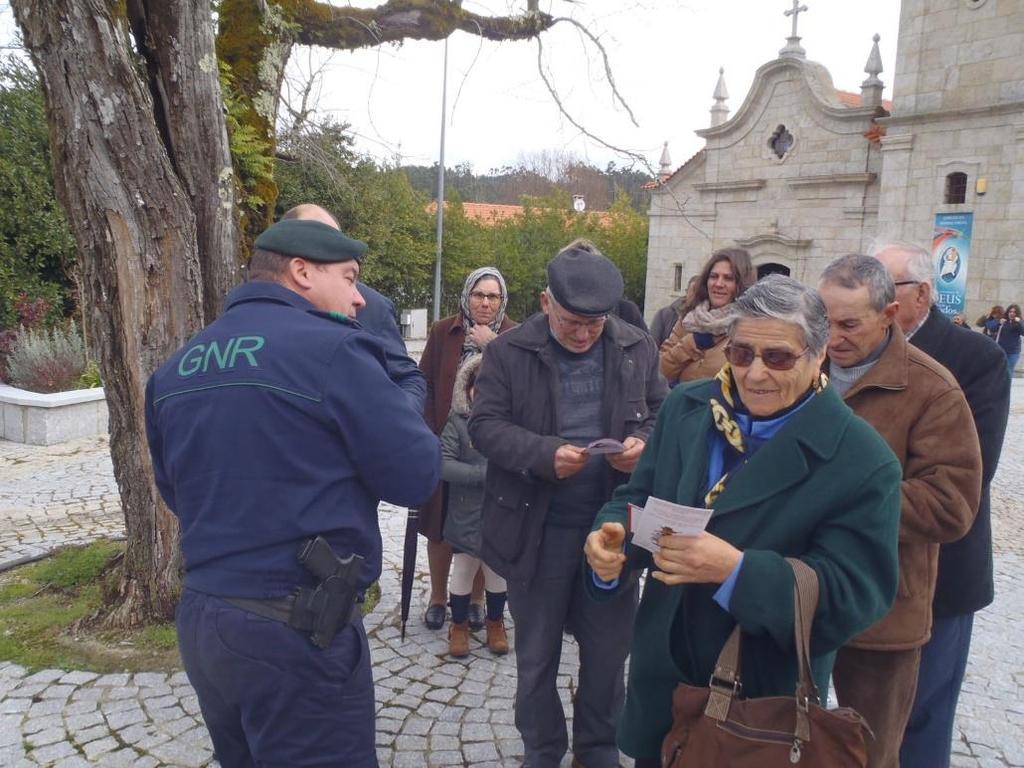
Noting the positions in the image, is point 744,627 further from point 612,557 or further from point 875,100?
point 875,100

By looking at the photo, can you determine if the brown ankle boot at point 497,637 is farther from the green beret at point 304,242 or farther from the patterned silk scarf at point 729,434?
the green beret at point 304,242

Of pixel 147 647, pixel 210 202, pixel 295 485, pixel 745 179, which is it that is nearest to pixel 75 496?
pixel 147 647

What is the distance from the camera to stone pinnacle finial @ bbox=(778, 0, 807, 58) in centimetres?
2258

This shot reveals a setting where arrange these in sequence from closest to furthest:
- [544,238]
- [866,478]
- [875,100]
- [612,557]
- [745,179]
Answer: [866,478]
[612,557]
[875,100]
[745,179]
[544,238]

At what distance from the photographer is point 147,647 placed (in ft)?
13.0

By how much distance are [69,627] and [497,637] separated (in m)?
2.33

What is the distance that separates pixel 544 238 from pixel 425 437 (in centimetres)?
2590

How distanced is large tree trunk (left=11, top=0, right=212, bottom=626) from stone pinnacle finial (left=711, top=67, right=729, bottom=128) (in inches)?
943

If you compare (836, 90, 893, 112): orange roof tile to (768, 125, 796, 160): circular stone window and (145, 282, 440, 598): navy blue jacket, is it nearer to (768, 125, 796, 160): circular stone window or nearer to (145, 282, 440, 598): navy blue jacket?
(768, 125, 796, 160): circular stone window

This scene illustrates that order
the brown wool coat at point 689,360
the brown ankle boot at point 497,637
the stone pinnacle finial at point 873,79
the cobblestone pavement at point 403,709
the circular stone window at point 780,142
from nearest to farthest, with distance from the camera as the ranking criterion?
the cobblestone pavement at point 403,709
the brown ankle boot at point 497,637
the brown wool coat at point 689,360
the stone pinnacle finial at point 873,79
the circular stone window at point 780,142

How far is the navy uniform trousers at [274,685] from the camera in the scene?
203 centimetres

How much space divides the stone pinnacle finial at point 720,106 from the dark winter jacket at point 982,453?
→ 2445 cm

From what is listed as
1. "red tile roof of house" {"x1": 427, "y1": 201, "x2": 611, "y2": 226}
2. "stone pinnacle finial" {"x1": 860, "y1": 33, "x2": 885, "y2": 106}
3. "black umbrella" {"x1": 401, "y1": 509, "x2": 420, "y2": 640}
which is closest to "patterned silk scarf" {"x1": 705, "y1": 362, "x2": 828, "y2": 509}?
"black umbrella" {"x1": 401, "y1": 509, "x2": 420, "y2": 640}

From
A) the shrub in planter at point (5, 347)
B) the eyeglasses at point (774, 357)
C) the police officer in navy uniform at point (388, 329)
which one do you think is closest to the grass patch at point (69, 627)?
the police officer in navy uniform at point (388, 329)
